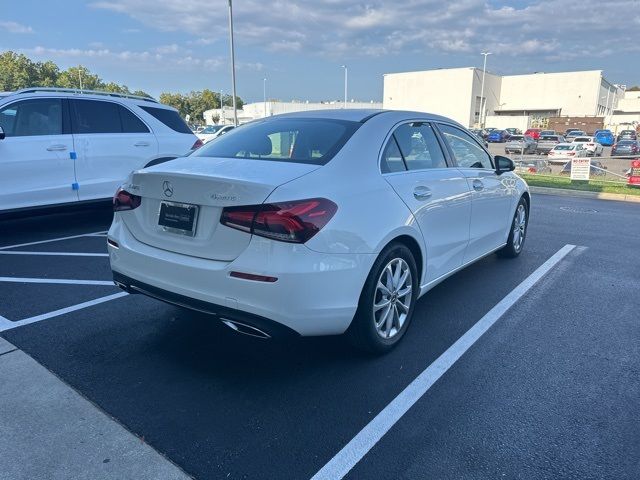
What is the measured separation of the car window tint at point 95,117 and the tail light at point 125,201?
4.19m

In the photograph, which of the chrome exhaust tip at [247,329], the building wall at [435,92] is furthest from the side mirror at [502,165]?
the building wall at [435,92]

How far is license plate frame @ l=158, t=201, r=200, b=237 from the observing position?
3.03 m

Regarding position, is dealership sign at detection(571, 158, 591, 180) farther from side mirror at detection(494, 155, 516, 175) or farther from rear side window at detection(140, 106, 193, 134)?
rear side window at detection(140, 106, 193, 134)

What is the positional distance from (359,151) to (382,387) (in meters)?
1.57

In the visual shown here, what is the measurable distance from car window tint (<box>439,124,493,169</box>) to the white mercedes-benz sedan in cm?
39

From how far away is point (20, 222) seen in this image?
26.3 ft

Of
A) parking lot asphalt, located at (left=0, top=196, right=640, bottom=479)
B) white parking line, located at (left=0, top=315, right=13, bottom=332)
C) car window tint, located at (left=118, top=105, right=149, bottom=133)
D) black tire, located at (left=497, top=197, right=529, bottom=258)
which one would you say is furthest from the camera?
car window tint, located at (left=118, top=105, right=149, bottom=133)

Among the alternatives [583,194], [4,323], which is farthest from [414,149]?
[583,194]

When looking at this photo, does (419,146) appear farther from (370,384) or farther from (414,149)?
(370,384)

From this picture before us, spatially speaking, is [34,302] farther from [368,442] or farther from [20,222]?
[20,222]

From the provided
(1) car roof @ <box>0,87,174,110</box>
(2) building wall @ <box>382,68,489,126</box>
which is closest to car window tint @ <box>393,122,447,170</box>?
(1) car roof @ <box>0,87,174,110</box>

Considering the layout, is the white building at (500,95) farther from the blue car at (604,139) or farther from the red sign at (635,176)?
the red sign at (635,176)

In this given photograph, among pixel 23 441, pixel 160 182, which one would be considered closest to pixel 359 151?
A: pixel 160 182

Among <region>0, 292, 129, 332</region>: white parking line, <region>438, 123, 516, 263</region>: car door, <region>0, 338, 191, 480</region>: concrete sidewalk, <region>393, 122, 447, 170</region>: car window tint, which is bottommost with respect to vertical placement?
<region>0, 338, 191, 480</region>: concrete sidewalk
